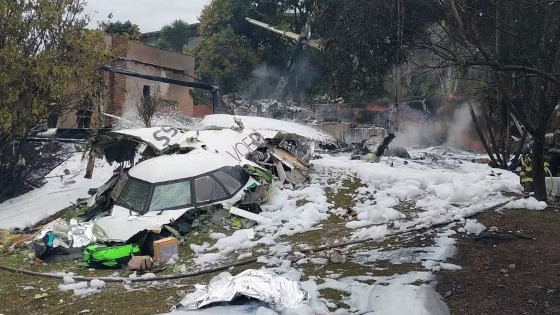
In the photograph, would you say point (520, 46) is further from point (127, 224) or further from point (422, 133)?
point (422, 133)

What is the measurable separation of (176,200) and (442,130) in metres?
16.2

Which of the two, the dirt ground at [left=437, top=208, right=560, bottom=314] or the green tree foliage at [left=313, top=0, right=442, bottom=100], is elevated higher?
the green tree foliage at [left=313, top=0, right=442, bottom=100]

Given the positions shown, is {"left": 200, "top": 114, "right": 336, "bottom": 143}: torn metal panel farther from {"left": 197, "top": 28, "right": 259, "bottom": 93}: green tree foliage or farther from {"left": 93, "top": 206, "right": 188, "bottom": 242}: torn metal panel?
{"left": 197, "top": 28, "right": 259, "bottom": 93}: green tree foliage

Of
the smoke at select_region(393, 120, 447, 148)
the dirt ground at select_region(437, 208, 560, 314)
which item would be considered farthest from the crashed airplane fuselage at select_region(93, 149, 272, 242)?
the smoke at select_region(393, 120, 447, 148)

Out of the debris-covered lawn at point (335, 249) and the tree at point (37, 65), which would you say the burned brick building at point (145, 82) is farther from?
the debris-covered lawn at point (335, 249)

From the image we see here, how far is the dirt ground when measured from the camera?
15.1 feet

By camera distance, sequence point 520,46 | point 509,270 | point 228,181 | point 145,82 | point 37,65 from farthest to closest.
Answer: point 145,82, point 37,65, point 228,181, point 520,46, point 509,270

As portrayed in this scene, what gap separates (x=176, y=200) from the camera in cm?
915

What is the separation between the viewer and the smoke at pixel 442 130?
A: 21828 millimetres

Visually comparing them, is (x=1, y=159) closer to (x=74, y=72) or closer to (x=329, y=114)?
(x=74, y=72)

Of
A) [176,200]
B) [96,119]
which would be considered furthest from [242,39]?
[176,200]

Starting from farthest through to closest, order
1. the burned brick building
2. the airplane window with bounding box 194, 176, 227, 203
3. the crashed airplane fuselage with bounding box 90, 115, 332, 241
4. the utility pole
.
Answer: the burned brick building
the utility pole
the airplane window with bounding box 194, 176, 227, 203
the crashed airplane fuselage with bounding box 90, 115, 332, 241

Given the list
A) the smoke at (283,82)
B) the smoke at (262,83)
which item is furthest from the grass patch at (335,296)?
the smoke at (262,83)

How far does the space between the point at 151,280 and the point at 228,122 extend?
8288 mm
